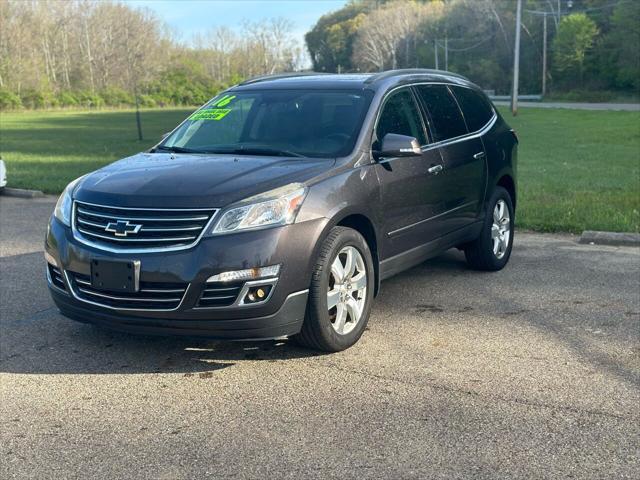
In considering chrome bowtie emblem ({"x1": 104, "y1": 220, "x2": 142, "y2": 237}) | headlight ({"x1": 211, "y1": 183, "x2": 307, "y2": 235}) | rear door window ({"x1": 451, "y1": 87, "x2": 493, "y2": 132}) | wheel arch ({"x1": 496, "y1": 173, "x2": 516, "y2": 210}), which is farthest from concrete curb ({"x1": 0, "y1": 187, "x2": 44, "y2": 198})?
headlight ({"x1": 211, "y1": 183, "x2": 307, "y2": 235})

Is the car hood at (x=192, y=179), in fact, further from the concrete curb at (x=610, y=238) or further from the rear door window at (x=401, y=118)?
the concrete curb at (x=610, y=238)

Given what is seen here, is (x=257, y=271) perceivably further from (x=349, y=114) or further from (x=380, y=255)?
(x=349, y=114)

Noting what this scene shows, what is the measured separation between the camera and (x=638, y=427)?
3.70 metres

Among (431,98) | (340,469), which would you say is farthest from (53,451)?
(431,98)

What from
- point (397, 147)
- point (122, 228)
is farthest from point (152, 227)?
point (397, 147)

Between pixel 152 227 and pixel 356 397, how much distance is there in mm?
1521

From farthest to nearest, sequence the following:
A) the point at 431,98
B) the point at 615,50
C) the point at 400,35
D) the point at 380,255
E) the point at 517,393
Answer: the point at 400,35 → the point at 615,50 → the point at 431,98 → the point at 380,255 → the point at 517,393

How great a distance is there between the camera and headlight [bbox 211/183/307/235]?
428 centimetres

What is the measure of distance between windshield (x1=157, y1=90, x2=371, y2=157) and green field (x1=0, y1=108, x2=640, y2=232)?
4648mm

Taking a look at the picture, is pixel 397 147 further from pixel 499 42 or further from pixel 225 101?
pixel 499 42

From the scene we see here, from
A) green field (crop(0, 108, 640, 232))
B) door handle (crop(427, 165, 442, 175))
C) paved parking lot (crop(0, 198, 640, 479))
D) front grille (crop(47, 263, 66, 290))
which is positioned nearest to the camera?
paved parking lot (crop(0, 198, 640, 479))

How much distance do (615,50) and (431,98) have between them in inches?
3251

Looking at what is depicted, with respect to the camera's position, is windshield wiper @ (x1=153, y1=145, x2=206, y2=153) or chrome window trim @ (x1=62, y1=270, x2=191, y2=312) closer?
chrome window trim @ (x1=62, y1=270, x2=191, y2=312)

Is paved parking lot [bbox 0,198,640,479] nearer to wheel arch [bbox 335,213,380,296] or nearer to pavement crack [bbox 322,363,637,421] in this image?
pavement crack [bbox 322,363,637,421]
